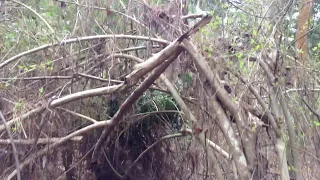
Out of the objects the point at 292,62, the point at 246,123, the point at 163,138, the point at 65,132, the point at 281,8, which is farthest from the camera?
the point at 163,138

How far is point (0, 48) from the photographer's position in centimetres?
690

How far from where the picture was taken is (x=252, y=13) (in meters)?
6.19

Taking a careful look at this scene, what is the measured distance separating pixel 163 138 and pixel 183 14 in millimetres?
2247

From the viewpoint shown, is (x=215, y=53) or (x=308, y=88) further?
(x=308, y=88)

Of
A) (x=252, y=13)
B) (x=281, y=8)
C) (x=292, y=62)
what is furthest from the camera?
(x=252, y=13)

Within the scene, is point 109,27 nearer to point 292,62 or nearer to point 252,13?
point 252,13

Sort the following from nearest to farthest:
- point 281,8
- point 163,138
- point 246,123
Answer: point 246,123, point 281,8, point 163,138

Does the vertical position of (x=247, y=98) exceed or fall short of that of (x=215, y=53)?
it falls short

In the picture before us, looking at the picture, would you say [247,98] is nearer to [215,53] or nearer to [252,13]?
[215,53]

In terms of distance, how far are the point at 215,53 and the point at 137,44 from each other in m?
1.94

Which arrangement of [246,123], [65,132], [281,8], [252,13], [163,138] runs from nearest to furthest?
[246,123] < [281,8] < [252,13] < [65,132] < [163,138]

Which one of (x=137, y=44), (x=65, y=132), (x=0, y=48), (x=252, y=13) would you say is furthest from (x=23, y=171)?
(x=252, y=13)

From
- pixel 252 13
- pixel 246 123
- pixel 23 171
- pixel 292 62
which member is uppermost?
pixel 252 13

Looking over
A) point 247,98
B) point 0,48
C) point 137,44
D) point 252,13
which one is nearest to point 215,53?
point 247,98
